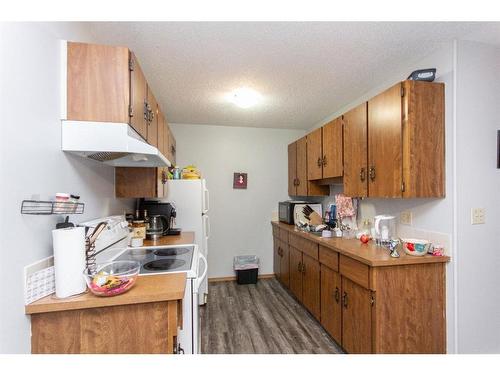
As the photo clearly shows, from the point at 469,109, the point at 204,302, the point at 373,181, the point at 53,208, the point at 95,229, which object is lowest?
the point at 204,302

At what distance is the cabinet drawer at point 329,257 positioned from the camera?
6.63 ft

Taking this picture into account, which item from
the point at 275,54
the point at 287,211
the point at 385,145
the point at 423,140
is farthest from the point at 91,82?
the point at 287,211

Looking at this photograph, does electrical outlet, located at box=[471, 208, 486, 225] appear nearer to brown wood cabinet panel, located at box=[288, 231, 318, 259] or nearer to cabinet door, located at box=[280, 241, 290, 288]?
brown wood cabinet panel, located at box=[288, 231, 318, 259]

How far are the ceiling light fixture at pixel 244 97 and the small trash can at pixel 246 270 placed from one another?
89.0 inches

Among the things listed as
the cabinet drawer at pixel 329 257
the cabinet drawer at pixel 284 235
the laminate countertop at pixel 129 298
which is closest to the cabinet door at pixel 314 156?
the cabinet drawer at pixel 284 235

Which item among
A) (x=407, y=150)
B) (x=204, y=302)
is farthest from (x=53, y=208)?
(x=204, y=302)

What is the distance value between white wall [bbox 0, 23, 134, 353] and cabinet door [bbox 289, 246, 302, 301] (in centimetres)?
236

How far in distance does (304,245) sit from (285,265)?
79cm

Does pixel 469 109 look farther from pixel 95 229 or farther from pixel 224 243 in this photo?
pixel 224 243

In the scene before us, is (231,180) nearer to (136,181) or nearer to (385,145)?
(136,181)

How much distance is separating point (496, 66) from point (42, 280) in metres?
3.01

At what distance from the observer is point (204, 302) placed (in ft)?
9.30

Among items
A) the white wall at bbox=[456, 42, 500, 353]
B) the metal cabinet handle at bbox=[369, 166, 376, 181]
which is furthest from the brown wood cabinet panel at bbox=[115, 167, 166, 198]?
the white wall at bbox=[456, 42, 500, 353]

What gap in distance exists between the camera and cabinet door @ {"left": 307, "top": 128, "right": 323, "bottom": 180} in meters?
2.84
